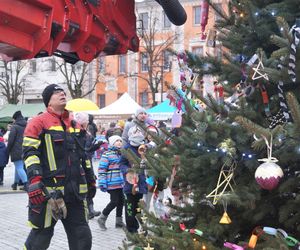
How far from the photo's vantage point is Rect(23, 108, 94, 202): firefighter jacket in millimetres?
4824

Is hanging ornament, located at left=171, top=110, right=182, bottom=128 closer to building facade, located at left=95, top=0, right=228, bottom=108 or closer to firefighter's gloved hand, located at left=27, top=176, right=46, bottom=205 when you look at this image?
firefighter's gloved hand, located at left=27, top=176, right=46, bottom=205

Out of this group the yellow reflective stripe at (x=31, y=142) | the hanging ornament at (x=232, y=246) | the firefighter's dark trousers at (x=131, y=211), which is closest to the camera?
the hanging ornament at (x=232, y=246)

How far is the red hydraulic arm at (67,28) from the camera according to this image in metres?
3.35

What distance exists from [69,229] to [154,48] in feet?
121

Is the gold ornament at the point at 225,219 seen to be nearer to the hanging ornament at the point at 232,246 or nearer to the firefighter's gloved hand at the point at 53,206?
the hanging ornament at the point at 232,246

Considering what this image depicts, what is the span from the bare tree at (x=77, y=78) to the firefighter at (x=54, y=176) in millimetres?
37765

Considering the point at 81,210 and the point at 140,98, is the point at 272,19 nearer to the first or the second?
the point at 81,210

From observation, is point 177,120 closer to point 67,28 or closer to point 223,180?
point 223,180

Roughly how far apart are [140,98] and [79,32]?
145 feet

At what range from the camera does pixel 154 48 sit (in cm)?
4125

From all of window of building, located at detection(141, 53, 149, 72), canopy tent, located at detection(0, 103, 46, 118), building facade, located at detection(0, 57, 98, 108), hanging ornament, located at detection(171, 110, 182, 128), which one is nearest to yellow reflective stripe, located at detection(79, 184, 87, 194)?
hanging ornament, located at detection(171, 110, 182, 128)

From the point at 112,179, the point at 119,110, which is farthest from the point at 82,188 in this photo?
the point at 119,110

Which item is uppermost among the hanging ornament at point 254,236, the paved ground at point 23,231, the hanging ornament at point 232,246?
the hanging ornament at point 254,236

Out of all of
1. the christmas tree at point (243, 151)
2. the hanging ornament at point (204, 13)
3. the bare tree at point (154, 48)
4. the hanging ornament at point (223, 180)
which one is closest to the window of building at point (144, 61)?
the bare tree at point (154, 48)
